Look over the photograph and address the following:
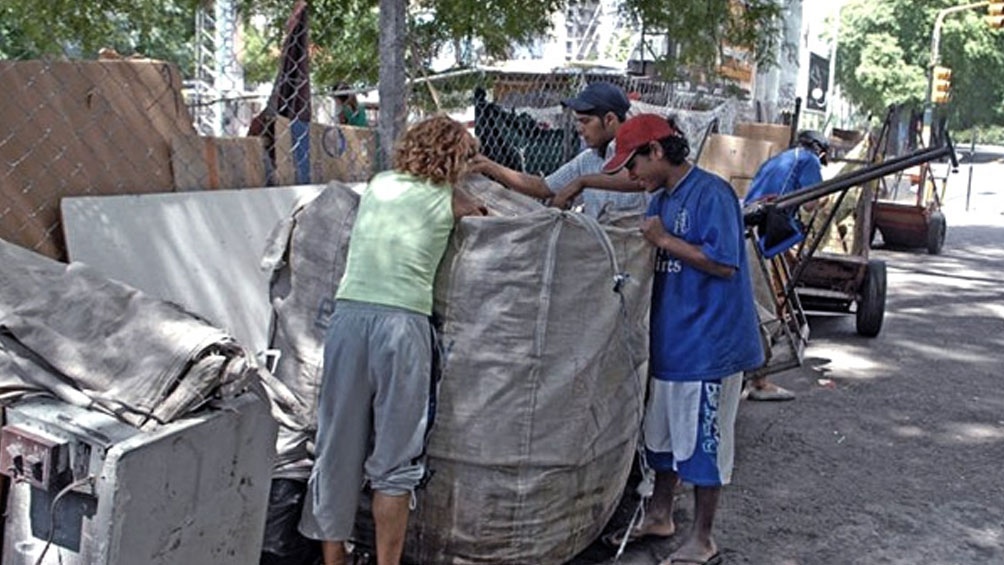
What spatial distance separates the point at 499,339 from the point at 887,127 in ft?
23.1

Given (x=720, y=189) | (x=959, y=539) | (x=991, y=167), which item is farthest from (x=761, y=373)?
(x=991, y=167)

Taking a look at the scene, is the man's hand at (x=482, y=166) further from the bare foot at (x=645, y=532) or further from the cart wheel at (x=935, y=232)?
the cart wheel at (x=935, y=232)

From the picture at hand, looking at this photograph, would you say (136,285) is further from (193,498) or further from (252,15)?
(252,15)

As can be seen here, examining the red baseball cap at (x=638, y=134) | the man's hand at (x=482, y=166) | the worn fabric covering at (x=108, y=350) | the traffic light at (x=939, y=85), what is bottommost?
the worn fabric covering at (x=108, y=350)

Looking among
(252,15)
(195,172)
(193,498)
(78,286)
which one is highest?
(252,15)

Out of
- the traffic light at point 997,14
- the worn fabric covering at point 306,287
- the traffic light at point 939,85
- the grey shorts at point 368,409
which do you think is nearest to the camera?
the grey shorts at point 368,409

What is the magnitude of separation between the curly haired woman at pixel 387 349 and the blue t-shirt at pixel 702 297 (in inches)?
35.1

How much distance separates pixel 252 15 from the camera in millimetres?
7309

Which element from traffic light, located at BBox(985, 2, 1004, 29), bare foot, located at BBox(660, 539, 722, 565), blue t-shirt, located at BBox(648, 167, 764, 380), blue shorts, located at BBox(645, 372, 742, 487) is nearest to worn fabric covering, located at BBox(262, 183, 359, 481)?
blue t-shirt, located at BBox(648, 167, 764, 380)

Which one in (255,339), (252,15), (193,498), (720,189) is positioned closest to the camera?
(193,498)

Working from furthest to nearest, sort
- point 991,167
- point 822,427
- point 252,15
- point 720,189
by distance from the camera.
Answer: point 991,167 → point 252,15 → point 822,427 → point 720,189

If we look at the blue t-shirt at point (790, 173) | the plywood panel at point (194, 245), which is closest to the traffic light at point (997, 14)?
the blue t-shirt at point (790, 173)

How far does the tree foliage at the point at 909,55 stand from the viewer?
45312 mm

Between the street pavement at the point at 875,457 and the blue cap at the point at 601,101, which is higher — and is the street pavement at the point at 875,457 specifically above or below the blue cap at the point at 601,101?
below
